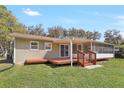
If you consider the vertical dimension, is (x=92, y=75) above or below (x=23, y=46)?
below

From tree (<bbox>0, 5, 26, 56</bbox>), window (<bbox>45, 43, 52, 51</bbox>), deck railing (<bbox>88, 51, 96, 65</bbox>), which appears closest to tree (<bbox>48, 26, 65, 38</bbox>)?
tree (<bbox>0, 5, 26, 56</bbox>)

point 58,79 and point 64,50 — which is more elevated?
point 64,50

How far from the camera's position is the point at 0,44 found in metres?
34.2

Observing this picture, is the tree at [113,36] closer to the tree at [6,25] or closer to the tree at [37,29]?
the tree at [37,29]

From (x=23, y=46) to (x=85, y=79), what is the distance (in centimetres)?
875

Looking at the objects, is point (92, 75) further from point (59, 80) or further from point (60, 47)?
point (60, 47)

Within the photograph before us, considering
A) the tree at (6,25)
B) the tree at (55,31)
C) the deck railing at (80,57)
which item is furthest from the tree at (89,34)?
the deck railing at (80,57)

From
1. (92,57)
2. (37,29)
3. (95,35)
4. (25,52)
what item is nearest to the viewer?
(25,52)

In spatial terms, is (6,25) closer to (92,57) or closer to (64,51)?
(64,51)

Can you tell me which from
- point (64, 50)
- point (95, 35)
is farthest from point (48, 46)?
point (95, 35)

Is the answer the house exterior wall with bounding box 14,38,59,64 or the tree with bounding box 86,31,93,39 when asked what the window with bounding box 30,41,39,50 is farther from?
the tree with bounding box 86,31,93,39

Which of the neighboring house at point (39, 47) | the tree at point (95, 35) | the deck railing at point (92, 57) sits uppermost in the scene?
the tree at point (95, 35)

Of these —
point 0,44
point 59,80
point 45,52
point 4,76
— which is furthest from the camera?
point 0,44
